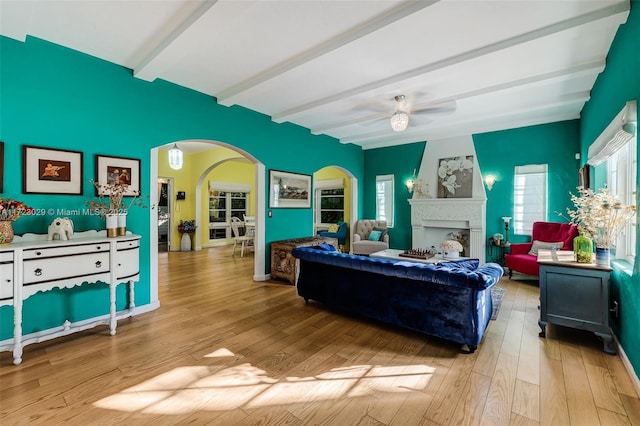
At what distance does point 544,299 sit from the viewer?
2.85 m

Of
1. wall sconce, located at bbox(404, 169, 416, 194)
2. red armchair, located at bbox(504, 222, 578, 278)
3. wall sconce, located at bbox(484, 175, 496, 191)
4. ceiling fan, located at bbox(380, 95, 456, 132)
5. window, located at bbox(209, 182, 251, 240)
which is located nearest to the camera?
ceiling fan, located at bbox(380, 95, 456, 132)

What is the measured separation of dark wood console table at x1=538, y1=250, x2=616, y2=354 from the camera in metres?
2.56

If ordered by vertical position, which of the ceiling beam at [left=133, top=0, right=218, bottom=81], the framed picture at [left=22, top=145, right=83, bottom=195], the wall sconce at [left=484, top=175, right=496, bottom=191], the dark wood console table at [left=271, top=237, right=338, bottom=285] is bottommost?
the dark wood console table at [left=271, top=237, right=338, bottom=285]

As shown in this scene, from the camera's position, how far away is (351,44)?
2.78 metres

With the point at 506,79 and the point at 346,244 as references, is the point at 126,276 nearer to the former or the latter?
the point at 506,79

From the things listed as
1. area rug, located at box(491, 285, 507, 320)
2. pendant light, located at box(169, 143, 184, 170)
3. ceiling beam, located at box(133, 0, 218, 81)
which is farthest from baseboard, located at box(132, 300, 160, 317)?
area rug, located at box(491, 285, 507, 320)

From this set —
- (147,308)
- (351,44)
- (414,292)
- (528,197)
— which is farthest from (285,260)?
(528,197)

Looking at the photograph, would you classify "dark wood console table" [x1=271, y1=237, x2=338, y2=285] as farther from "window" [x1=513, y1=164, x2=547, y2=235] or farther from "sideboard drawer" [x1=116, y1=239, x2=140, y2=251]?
"window" [x1=513, y1=164, x2=547, y2=235]

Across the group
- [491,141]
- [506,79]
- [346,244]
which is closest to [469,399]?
[506,79]

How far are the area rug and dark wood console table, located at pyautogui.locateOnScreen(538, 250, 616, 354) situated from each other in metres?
0.65

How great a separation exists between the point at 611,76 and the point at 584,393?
9.90 feet

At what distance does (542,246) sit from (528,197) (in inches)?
49.2

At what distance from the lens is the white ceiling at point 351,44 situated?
7.74 feet

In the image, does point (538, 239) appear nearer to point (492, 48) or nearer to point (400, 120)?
point (400, 120)
